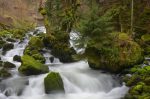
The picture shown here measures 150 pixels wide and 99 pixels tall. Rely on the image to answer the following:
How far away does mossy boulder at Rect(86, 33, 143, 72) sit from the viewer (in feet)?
50.8

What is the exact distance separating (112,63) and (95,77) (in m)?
1.12

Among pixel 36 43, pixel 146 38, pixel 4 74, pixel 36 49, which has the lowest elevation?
pixel 4 74

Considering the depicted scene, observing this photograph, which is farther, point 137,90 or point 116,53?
point 116,53

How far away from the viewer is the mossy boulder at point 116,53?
15477 mm

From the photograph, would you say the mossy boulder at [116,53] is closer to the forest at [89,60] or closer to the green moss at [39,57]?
the forest at [89,60]

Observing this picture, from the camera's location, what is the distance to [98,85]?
48.2 ft

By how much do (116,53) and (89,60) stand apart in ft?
5.73

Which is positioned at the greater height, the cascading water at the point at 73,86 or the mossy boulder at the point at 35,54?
the mossy boulder at the point at 35,54

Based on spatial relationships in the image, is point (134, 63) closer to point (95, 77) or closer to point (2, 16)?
point (95, 77)

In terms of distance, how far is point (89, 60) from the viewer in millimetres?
16609

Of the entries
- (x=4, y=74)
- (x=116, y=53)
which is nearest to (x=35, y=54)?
(x=4, y=74)

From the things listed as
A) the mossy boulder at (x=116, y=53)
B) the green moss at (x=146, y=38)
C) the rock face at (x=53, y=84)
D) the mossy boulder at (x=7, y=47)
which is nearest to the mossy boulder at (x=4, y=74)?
the rock face at (x=53, y=84)

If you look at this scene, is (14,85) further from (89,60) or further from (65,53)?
(65,53)

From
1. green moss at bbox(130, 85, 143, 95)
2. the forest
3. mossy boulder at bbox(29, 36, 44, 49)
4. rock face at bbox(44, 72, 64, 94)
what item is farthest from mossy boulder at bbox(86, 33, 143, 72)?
mossy boulder at bbox(29, 36, 44, 49)
